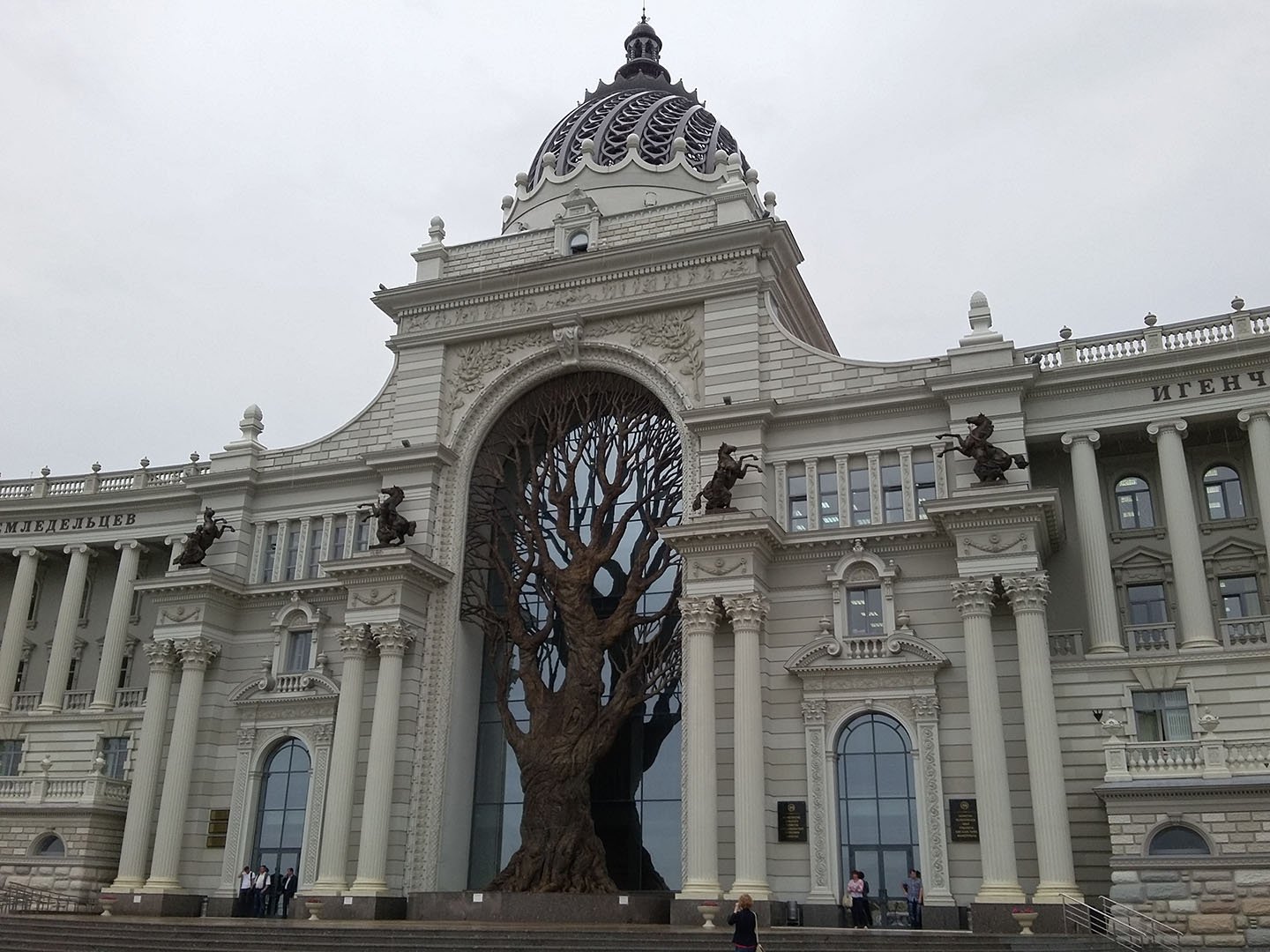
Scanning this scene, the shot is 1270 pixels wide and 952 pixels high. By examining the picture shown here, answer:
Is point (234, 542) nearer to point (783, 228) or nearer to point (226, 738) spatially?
point (226, 738)

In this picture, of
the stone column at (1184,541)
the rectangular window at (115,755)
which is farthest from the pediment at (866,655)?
the rectangular window at (115,755)

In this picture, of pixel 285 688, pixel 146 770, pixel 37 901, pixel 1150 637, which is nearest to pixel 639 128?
pixel 285 688

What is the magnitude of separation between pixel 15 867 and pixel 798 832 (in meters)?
23.9

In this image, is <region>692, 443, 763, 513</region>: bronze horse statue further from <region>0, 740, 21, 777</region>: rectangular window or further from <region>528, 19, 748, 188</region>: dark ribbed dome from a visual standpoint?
<region>0, 740, 21, 777</region>: rectangular window

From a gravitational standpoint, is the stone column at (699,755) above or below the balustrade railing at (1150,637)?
below

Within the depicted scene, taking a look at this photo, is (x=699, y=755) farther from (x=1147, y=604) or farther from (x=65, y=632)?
(x=65, y=632)

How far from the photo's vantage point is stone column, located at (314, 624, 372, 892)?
3117 cm

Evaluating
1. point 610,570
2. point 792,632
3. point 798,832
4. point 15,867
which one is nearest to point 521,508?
point 610,570

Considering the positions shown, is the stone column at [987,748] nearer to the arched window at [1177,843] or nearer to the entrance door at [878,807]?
the entrance door at [878,807]

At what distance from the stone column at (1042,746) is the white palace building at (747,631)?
78mm

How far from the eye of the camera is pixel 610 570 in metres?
34.0

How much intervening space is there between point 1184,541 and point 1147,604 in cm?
218

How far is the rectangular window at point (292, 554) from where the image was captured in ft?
121

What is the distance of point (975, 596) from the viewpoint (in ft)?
91.6
